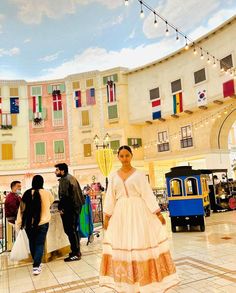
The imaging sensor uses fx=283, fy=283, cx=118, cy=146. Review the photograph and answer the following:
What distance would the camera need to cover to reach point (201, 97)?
1889 cm

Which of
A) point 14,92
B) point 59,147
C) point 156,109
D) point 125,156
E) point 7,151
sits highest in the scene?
→ point 14,92

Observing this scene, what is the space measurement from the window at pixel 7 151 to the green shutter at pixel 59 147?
3.73 meters

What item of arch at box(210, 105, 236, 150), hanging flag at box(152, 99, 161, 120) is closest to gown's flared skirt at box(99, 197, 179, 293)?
arch at box(210, 105, 236, 150)

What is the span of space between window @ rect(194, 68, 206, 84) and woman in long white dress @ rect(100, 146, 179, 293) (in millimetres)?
16874

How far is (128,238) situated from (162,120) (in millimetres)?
19818

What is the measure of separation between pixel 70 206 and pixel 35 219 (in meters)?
0.83

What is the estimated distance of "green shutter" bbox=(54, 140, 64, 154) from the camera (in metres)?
24.7

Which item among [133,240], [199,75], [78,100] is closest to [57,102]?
[78,100]

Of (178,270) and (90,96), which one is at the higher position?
(90,96)

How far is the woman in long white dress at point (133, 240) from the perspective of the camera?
307 cm

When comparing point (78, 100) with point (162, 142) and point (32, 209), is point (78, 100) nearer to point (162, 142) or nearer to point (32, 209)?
point (162, 142)

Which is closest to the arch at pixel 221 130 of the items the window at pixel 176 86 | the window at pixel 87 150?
the window at pixel 176 86

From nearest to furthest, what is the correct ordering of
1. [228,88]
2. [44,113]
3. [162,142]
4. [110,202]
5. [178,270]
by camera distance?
1. [110,202]
2. [178,270]
3. [228,88]
4. [162,142]
5. [44,113]

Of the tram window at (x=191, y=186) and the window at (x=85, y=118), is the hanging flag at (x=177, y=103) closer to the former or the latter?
the window at (x=85, y=118)
